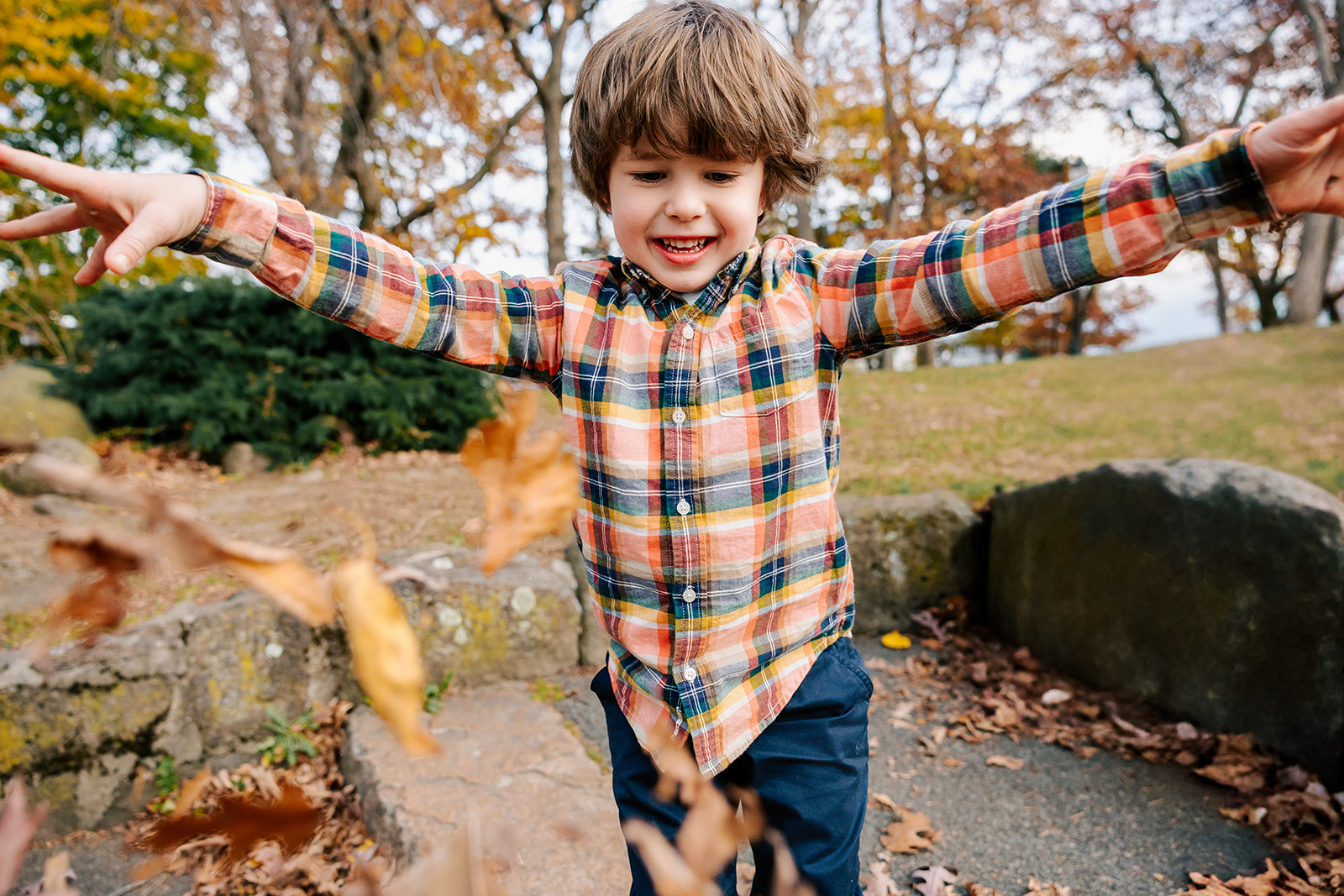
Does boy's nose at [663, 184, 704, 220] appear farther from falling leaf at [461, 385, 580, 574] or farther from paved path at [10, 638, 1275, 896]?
paved path at [10, 638, 1275, 896]

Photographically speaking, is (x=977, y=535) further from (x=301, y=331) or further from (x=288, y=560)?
(x=301, y=331)

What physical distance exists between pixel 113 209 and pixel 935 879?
7.53ft

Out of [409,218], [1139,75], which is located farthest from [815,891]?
[1139,75]

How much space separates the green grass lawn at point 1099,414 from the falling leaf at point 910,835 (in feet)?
6.42

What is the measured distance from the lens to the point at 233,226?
1.13 meters

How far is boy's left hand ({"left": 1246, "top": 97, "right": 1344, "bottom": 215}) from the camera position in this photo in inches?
37.7

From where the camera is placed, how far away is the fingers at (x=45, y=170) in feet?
2.84

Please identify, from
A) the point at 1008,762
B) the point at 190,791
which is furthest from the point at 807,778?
the point at 190,791

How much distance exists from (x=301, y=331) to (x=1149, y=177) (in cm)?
576

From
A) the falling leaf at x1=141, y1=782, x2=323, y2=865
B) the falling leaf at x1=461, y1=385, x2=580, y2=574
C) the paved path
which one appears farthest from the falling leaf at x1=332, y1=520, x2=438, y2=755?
the paved path

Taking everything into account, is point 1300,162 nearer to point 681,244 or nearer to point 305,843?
point 681,244

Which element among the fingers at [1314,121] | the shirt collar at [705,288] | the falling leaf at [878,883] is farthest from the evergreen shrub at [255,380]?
the fingers at [1314,121]

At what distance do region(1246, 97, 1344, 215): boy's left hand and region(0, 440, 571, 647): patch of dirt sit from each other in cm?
227

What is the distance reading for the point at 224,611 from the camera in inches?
105
